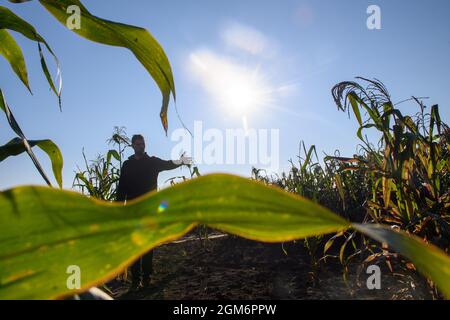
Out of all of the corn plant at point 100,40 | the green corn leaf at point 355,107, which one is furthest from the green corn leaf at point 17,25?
the green corn leaf at point 355,107

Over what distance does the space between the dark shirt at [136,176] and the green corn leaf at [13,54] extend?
6.63 ft

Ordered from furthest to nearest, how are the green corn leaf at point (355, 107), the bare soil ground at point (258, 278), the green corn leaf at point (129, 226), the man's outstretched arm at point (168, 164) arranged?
the man's outstretched arm at point (168, 164)
the bare soil ground at point (258, 278)
the green corn leaf at point (355, 107)
the green corn leaf at point (129, 226)

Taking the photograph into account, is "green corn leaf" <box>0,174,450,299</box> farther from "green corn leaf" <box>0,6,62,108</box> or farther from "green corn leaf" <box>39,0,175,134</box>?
"green corn leaf" <box>0,6,62,108</box>

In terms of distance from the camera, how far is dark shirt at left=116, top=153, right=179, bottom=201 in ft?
8.94

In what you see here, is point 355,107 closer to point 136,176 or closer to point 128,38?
point 128,38

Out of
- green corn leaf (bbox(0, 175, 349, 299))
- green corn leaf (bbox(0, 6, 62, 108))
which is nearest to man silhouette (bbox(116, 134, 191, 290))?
green corn leaf (bbox(0, 6, 62, 108))

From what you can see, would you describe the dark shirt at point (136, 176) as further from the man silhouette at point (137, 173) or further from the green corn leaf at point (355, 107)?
the green corn leaf at point (355, 107)

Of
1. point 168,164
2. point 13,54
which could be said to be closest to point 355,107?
point 13,54

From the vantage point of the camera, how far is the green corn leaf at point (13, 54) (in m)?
0.65

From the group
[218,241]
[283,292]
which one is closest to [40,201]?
[283,292]

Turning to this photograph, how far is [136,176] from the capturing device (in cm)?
272

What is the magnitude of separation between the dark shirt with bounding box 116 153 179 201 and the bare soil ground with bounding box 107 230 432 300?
2.19 feet

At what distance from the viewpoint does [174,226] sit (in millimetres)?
181

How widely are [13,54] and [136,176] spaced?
6.89 ft
